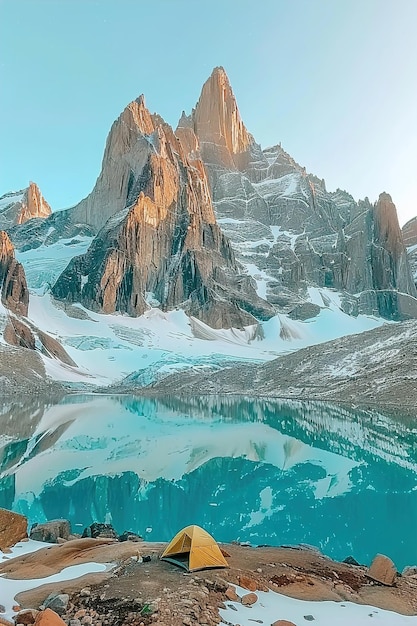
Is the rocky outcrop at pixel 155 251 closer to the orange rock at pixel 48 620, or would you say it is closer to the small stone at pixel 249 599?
the small stone at pixel 249 599

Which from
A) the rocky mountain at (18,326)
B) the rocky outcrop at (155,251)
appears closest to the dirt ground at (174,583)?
the rocky mountain at (18,326)

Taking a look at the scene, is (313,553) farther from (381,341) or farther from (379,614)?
(381,341)

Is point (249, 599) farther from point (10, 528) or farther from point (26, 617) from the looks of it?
point (10, 528)

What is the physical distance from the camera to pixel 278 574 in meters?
10.8

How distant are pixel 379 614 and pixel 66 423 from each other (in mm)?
48012

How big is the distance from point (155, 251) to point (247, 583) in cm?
17417

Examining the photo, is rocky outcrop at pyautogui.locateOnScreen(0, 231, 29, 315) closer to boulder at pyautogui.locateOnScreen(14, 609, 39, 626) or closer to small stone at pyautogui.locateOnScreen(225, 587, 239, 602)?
boulder at pyautogui.locateOnScreen(14, 609, 39, 626)

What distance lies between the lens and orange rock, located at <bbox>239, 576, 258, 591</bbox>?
30.8 ft

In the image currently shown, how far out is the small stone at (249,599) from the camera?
8.59m

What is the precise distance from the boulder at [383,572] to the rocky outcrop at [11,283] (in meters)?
131

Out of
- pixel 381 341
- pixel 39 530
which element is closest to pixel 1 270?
pixel 381 341

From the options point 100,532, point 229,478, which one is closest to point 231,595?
point 100,532

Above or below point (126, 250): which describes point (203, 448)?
below

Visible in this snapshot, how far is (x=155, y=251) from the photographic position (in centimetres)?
17988
